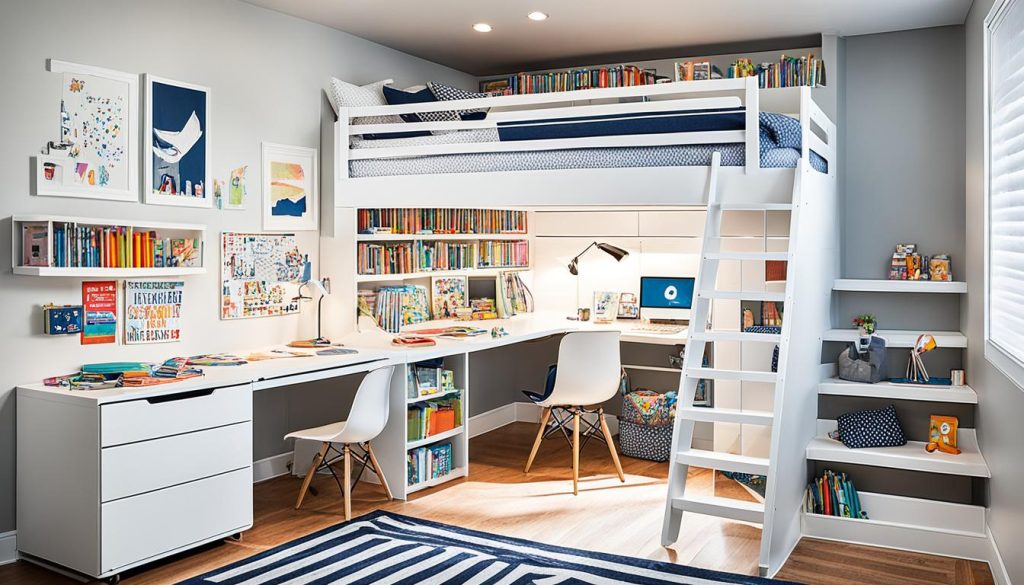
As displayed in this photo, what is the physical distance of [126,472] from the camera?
10.3ft

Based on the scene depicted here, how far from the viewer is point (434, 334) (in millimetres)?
4941

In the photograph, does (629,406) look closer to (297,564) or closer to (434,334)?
(434,334)

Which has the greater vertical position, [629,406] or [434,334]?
[434,334]

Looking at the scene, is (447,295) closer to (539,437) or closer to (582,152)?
(539,437)

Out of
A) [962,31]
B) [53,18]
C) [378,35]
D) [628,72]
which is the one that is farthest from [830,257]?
[53,18]

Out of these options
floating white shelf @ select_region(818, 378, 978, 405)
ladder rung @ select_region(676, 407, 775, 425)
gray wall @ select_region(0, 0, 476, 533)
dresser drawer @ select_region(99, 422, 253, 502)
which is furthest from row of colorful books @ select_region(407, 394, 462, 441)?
floating white shelf @ select_region(818, 378, 978, 405)

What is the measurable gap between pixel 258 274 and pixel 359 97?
1.16 meters

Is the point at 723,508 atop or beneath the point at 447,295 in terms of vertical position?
beneath

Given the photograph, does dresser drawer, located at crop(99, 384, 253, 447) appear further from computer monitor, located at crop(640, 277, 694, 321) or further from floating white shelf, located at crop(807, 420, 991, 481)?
computer monitor, located at crop(640, 277, 694, 321)

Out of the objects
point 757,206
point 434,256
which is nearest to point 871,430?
point 757,206

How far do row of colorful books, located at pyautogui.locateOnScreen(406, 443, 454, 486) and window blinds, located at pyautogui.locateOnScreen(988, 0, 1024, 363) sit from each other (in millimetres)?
2660

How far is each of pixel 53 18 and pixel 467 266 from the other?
2.84m

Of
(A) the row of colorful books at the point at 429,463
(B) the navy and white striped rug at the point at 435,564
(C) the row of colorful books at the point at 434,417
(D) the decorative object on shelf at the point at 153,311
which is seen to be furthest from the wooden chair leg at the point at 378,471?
(D) the decorative object on shelf at the point at 153,311

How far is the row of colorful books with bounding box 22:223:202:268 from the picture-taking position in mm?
3383
